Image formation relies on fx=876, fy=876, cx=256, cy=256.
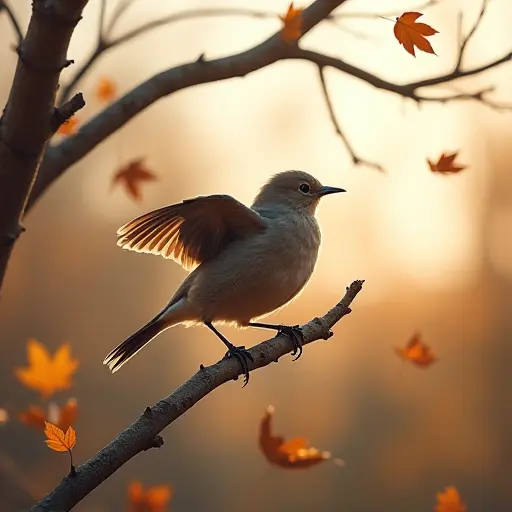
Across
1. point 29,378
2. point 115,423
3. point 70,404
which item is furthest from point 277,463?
point 115,423

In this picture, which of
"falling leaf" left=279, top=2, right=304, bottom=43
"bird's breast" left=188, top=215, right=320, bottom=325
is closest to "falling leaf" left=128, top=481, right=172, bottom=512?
"bird's breast" left=188, top=215, right=320, bottom=325

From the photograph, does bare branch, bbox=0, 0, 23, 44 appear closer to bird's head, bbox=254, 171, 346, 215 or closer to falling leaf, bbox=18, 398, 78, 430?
falling leaf, bbox=18, 398, 78, 430

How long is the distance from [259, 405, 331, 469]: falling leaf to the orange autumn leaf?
1.00m

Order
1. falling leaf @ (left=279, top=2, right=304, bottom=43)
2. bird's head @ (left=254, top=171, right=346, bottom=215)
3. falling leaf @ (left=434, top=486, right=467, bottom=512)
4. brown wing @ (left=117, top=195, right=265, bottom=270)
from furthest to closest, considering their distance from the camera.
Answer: bird's head @ (left=254, top=171, right=346, bottom=215)
brown wing @ (left=117, top=195, right=265, bottom=270)
falling leaf @ (left=434, top=486, right=467, bottom=512)
falling leaf @ (left=279, top=2, right=304, bottom=43)

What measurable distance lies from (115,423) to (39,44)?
986cm

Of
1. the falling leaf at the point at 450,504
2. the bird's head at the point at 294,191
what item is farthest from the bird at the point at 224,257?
the falling leaf at the point at 450,504

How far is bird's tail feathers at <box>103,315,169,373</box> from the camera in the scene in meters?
3.52

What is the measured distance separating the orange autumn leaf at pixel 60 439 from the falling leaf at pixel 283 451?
100 cm

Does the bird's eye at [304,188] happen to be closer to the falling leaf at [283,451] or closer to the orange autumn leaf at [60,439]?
the falling leaf at [283,451]

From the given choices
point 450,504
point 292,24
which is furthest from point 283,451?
point 292,24

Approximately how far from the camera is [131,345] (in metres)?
3.55

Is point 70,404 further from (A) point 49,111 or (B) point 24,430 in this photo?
(B) point 24,430

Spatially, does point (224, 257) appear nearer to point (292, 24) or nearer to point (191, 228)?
point (191, 228)

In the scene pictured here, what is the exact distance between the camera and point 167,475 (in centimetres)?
1175
